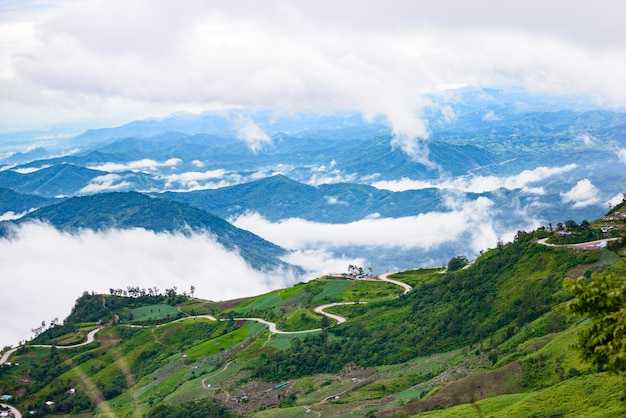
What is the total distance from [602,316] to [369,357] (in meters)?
99.3

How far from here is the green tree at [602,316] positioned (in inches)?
1307

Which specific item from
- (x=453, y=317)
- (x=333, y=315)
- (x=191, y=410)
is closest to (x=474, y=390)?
(x=453, y=317)

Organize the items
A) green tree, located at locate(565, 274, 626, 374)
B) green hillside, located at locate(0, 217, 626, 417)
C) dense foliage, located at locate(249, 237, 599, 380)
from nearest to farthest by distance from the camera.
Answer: green tree, located at locate(565, 274, 626, 374) < green hillside, located at locate(0, 217, 626, 417) < dense foliage, located at locate(249, 237, 599, 380)

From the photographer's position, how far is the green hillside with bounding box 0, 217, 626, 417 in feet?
279

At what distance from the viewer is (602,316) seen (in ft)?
114

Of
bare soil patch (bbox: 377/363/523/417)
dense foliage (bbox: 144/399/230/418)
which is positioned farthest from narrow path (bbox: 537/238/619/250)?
dense foliage (bbox: 144/399/230/418)

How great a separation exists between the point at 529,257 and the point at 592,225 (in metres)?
21.8

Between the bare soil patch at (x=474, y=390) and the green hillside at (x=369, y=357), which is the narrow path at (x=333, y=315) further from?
the bare soil patch at (x=474, y=390)

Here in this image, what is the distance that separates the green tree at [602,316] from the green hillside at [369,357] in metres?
24.8

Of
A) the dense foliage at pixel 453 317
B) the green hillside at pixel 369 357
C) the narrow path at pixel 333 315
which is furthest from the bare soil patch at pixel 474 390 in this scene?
the narrow path at pixel 333 315

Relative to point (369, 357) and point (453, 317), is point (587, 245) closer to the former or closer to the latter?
point (453, 317)

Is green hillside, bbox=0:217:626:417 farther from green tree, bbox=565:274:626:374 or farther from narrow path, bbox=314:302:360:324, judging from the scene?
green tree, bbox=565:274:626:374

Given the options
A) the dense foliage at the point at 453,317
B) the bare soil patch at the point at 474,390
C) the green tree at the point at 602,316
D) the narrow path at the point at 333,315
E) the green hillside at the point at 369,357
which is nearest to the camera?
the green tree at the point at 602,316

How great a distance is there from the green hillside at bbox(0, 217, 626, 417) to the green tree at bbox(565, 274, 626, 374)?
24761 mm
